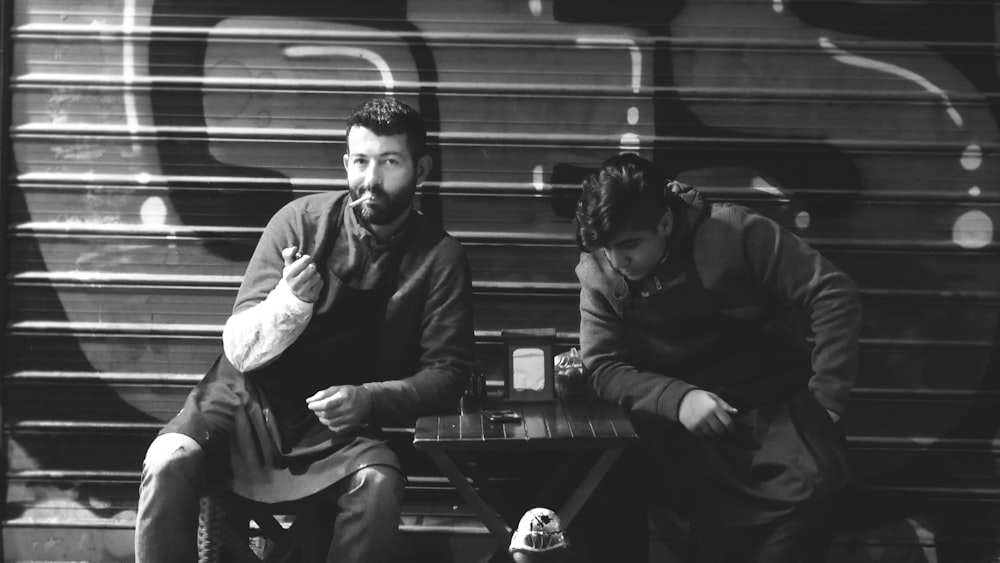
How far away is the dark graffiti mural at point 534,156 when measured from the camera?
4.93m

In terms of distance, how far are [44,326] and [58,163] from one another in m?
0.74

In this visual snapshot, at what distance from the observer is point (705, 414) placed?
3855 mm

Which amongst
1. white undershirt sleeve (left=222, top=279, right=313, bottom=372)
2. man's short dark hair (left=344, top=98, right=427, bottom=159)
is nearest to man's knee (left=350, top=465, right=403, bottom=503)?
white undershirt sleeve (left=222, top=279, right=313, bottom=372)

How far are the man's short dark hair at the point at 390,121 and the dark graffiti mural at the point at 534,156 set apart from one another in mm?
729

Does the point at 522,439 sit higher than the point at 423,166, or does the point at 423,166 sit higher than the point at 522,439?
the point at 423,166

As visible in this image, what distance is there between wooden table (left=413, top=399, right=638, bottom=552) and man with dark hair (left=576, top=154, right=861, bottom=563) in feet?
0.75

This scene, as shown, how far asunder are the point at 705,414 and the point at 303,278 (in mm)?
1477

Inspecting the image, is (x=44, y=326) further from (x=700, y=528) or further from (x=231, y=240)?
(x=700, y=528)

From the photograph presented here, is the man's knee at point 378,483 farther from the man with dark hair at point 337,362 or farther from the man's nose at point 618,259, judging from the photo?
the man's nose at point 618,259

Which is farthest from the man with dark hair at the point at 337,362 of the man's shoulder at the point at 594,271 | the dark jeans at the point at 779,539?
the dark jeans at the point at 779,539

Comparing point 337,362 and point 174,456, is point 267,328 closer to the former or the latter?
point 337,362

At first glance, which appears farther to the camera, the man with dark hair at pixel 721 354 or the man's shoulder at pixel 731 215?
the man's shoulder at pixel 731 215

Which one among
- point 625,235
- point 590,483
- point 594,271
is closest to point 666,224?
point 625,235

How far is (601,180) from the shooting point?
3967mm
